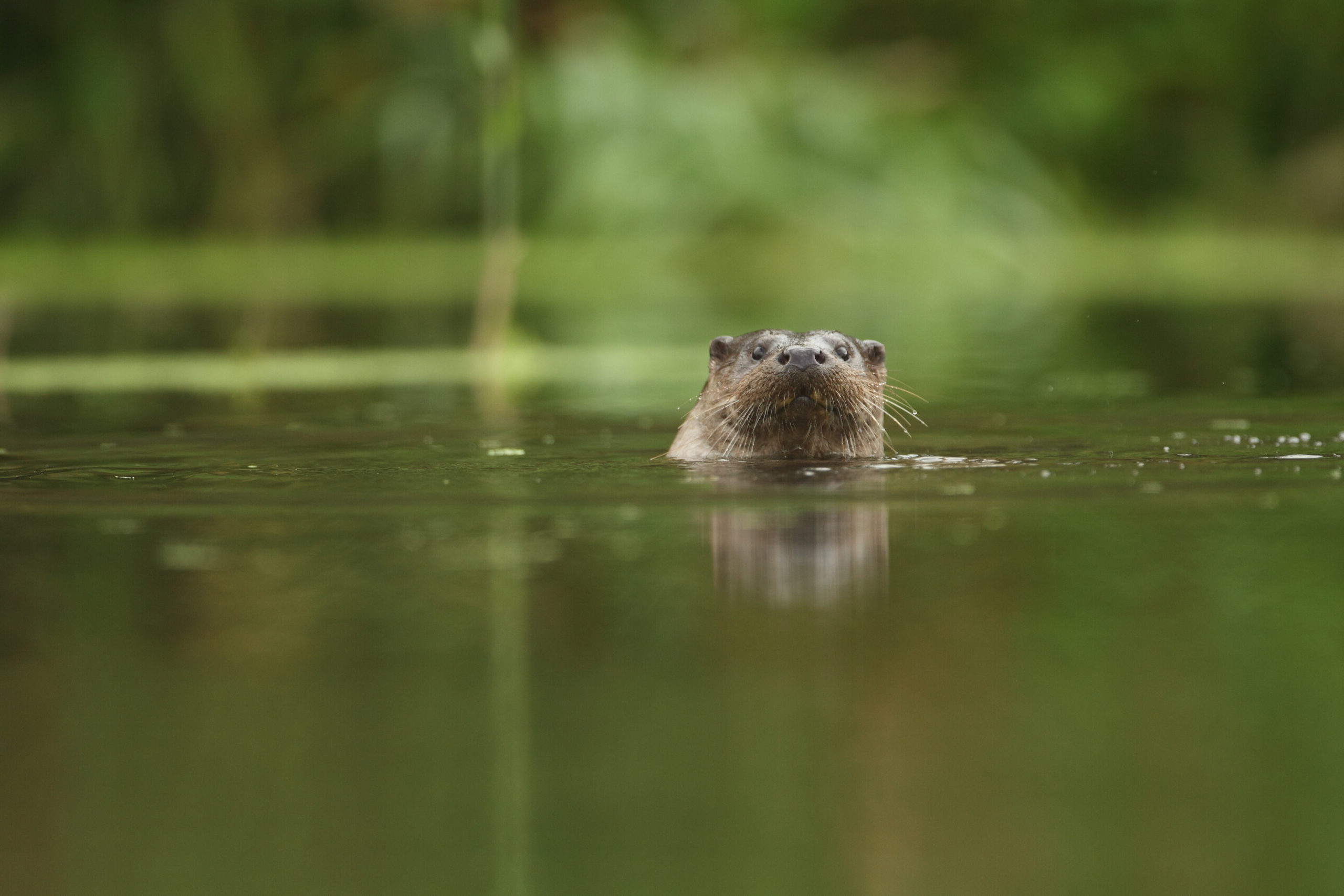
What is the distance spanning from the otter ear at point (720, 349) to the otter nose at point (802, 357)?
384 mm

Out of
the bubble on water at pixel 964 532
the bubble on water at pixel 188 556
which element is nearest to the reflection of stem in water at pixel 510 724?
the bubble on water at pixel 188 556

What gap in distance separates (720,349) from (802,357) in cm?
51

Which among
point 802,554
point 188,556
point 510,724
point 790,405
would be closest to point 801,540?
point 802,554

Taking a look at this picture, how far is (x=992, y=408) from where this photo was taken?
679 centimetres

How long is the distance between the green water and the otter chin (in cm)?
49

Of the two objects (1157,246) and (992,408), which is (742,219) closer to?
(1157,246)

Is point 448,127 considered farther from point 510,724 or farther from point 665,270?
point 510,724

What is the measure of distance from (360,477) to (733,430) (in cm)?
104

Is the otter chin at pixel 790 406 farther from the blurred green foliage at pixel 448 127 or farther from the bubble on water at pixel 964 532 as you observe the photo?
the blurred green foliage at pixel 448 127

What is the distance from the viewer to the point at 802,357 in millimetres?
5402

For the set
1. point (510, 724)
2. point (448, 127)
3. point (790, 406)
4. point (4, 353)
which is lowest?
point (510, 724)

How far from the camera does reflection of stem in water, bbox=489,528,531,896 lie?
2.16m

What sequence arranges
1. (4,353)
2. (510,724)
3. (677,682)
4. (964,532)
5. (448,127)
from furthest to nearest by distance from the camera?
1. (448,127)
2. (4,353)
3. (964,532)
4. (677,682)
5. (510,724)

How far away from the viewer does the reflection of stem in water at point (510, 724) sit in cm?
216
